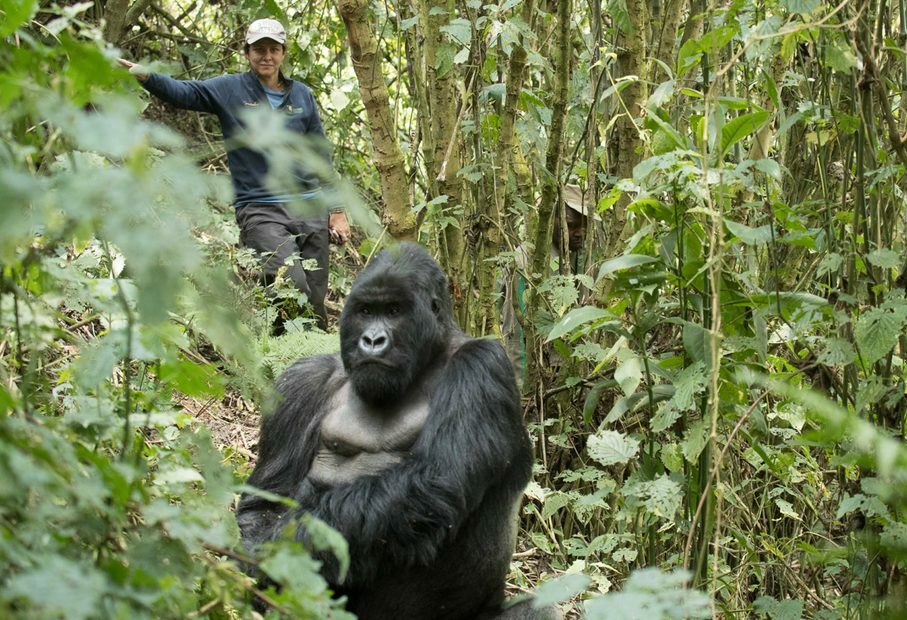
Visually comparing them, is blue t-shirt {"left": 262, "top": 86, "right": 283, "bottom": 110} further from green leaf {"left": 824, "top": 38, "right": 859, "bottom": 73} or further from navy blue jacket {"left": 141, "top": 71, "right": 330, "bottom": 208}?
green leaf {"left": 824, "top": 38, "right": 859, "bottom": 73}

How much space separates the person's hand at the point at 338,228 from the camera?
716 cm

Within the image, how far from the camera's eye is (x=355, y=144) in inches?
329

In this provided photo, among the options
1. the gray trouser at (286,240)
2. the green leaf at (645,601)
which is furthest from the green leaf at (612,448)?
the gray trouser at (286,240)

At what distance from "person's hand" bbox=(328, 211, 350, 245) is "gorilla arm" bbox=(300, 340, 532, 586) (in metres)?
4.07

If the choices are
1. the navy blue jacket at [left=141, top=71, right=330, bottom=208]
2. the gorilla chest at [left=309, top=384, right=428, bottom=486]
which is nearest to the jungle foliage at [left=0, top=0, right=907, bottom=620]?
the gorilla chest at [left=309, top=384, right=428, bottom=486]

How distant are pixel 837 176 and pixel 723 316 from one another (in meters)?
1.41

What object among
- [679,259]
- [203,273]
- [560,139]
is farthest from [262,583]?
[560,139]

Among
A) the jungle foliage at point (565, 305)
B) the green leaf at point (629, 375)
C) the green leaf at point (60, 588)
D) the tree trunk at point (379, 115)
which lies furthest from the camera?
the tree trunk at point (379, 115)

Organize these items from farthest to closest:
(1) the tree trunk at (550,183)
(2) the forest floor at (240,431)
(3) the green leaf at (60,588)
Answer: (1) the tree trunk at (550,183), (2) the forest floor at (240,431), (3) the green leaf at (60,588)

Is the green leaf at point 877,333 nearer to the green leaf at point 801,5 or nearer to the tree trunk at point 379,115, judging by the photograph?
the green leaf at point 801,5

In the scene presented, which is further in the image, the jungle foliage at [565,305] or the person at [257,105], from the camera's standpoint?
the person at [257,105]

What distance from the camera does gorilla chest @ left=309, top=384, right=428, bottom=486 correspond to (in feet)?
10.6

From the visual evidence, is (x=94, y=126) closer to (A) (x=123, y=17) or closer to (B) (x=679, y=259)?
(B) (x=679, y=259)

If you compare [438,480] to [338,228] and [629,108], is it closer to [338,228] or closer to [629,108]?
[629,108]
